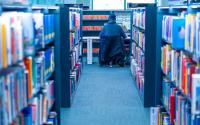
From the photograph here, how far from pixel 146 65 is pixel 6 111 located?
4.23 m

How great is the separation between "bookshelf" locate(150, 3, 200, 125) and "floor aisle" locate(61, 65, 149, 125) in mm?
1076

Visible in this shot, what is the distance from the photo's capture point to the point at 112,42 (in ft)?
34.4

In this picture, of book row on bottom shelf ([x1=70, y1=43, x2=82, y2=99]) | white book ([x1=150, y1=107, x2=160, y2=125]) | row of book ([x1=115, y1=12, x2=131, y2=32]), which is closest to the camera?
white book ([x1=150, y1=107, x2=160, y2=125])

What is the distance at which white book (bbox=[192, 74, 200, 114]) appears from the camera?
9.50 feet

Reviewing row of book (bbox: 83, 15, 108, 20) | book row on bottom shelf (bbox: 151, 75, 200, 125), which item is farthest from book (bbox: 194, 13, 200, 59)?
row of book (bbox: 83, 15, 108, 20)

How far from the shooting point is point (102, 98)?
284 inches

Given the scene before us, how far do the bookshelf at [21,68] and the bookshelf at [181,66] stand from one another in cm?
124

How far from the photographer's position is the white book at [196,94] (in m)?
2.90

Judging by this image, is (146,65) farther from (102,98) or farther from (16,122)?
(16,122)

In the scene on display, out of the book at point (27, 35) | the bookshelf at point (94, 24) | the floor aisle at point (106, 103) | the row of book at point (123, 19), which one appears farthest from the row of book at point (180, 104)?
the row of book at point (123, 19)

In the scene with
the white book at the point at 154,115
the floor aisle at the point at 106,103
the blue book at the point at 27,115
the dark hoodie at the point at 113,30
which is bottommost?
the floor aisle at the point at 106,103

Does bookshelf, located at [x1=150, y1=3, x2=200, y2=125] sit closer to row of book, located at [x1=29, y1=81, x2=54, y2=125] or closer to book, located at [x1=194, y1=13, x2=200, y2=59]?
book, located at [x1=194, y1=13, x2=200, y2=59]

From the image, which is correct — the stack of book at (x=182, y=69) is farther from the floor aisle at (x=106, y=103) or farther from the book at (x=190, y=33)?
the floor aisle at (x=106, y=103)

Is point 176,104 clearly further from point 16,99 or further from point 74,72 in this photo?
point 74,72
